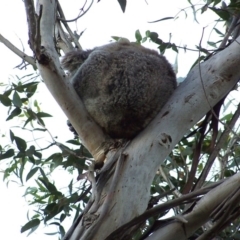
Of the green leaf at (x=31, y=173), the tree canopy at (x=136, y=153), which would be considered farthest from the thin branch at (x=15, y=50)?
the green leaf at (x=31, y=173)

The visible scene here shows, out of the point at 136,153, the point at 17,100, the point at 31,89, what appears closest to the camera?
the point at 136,153

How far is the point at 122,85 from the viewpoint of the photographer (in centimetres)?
227

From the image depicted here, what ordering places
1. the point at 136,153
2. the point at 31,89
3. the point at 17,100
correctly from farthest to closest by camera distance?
the point at 31,89 < the point at 17,100 < the point at 136,153

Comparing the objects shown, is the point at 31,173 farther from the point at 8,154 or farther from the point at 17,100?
the point at 17,100

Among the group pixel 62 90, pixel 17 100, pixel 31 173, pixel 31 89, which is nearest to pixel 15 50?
pixel 62 90

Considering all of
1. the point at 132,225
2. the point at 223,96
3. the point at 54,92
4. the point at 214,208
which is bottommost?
the point at 214,208

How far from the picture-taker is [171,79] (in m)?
2.37

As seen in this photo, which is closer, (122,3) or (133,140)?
(133,140)

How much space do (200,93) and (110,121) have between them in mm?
432

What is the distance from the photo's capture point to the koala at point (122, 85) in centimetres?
211

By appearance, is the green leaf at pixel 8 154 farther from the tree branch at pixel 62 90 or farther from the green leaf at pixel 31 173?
the tree branch at pixel 62 90

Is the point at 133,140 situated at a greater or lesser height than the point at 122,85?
lesser

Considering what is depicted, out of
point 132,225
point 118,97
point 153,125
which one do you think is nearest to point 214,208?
point 132,225

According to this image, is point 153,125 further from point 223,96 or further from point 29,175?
point 29,175
